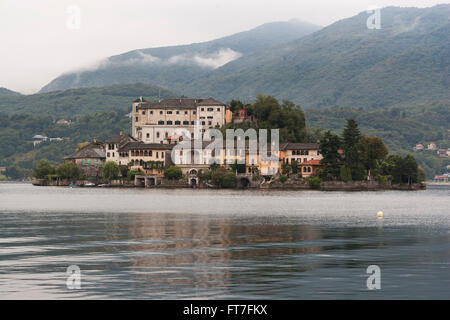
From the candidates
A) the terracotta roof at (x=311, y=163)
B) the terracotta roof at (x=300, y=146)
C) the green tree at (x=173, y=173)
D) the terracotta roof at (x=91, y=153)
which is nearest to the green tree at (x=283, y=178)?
the terracotta roof at (x=311, y=163)

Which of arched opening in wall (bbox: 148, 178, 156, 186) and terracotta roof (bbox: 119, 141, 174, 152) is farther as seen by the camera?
terracotta roof (bbox: 119, 141, 174, 152)

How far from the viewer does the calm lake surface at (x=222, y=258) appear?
86.5ft

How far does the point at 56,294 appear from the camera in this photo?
25.5 meters

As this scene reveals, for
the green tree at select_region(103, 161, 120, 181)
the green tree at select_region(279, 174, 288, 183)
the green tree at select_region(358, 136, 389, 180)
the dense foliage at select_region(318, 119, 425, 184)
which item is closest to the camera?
the dense foliage at select_region(318, 119, 425, 184)

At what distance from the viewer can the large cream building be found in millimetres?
177750

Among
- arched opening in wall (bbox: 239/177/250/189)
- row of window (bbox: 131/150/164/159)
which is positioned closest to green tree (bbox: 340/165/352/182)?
arched opening in wall (bbox: 239/177/250/189)

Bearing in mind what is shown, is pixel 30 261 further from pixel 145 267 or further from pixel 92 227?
pixel 92 227

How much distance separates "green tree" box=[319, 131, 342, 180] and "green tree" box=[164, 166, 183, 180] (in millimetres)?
33682

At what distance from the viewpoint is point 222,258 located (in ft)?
115

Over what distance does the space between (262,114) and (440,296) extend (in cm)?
14932

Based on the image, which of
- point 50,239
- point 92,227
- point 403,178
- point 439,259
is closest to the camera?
point 439,259

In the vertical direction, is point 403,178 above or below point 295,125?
below

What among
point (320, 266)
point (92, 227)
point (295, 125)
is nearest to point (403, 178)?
point (295, 125)

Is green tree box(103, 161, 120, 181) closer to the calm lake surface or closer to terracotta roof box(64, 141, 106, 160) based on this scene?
terracotta roof box(64, 141, 106, 160)
